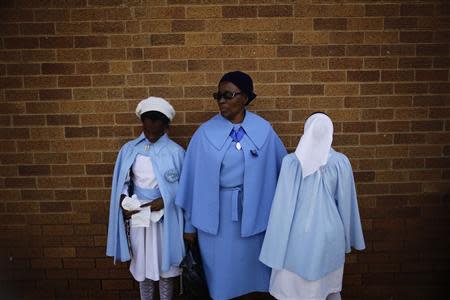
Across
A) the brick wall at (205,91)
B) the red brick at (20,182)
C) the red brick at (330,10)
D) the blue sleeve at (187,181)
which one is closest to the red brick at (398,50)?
the brick wall at (205,91)

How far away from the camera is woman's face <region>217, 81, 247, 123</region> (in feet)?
11.1

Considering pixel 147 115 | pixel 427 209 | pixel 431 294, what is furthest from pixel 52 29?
pixel 431 294

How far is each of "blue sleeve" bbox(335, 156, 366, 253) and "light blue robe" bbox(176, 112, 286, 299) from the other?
0.61m

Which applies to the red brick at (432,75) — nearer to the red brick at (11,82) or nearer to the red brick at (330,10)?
the red brick at (330,10)

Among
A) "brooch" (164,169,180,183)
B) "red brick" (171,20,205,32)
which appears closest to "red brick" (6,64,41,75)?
A: "red brick" (171,20,205,32)

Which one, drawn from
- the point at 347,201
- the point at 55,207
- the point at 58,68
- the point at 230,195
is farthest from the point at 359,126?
the point at 55,207

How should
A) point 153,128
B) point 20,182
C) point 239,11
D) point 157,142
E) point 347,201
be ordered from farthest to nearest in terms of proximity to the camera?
point 20,182, point 239,11, point 157,142, point 153,128, point 347,201

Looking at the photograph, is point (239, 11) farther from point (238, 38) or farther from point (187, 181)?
point (187, 181)

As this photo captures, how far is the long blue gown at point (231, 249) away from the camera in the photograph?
3.43 metres

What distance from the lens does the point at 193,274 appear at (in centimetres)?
357

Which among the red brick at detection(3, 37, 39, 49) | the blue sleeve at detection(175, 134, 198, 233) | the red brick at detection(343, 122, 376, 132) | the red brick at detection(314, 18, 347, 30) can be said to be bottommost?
the blue sleeve at detection(175, 134, 198, 233)

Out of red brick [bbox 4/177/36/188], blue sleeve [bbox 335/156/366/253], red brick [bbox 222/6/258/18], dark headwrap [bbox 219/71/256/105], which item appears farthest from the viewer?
red brick [bbox 4/177/36/188]

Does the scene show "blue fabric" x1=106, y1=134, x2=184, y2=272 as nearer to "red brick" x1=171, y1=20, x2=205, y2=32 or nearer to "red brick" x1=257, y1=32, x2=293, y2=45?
"red brick" x1=171, y1=20, x2=205, y2=32

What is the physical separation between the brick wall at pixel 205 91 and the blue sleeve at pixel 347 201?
1056 mm
